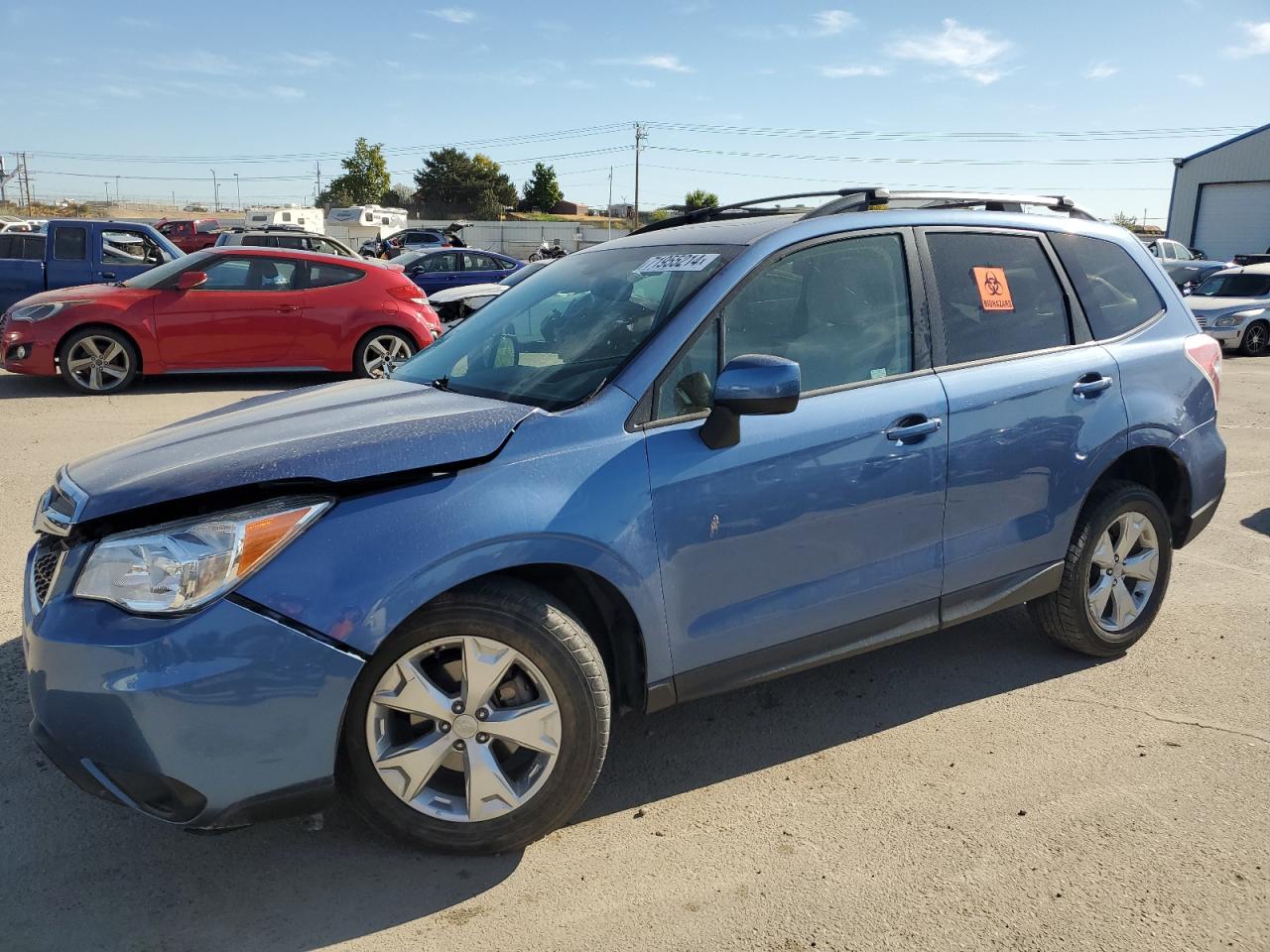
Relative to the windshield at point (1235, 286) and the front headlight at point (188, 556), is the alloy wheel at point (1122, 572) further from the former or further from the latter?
the windshield at point (1235, 286)

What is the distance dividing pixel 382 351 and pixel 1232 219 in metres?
41.0

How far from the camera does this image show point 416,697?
2.58m

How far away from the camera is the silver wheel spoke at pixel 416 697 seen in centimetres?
256

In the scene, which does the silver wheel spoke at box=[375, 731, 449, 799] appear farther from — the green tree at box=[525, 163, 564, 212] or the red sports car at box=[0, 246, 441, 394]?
the green tree at box=[525, 163, 564, 212]

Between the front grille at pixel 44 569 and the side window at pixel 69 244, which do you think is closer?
the front grille at pixel 44 569

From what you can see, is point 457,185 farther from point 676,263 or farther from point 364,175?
point 676,263

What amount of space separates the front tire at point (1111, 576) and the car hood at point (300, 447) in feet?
7.98

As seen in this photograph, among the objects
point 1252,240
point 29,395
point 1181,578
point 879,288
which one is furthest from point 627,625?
point 1252,240

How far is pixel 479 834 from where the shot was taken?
2713mm

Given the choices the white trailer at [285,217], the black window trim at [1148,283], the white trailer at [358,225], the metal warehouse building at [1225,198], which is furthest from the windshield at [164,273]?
the metal warehouse building at [1225,198]

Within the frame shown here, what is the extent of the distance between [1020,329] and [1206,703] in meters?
1.60

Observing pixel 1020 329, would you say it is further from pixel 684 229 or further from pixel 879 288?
pixel 684 229

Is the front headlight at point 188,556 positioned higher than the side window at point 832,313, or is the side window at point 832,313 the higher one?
the side window at point 832,313

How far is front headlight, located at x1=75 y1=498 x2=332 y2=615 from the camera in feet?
7.83
